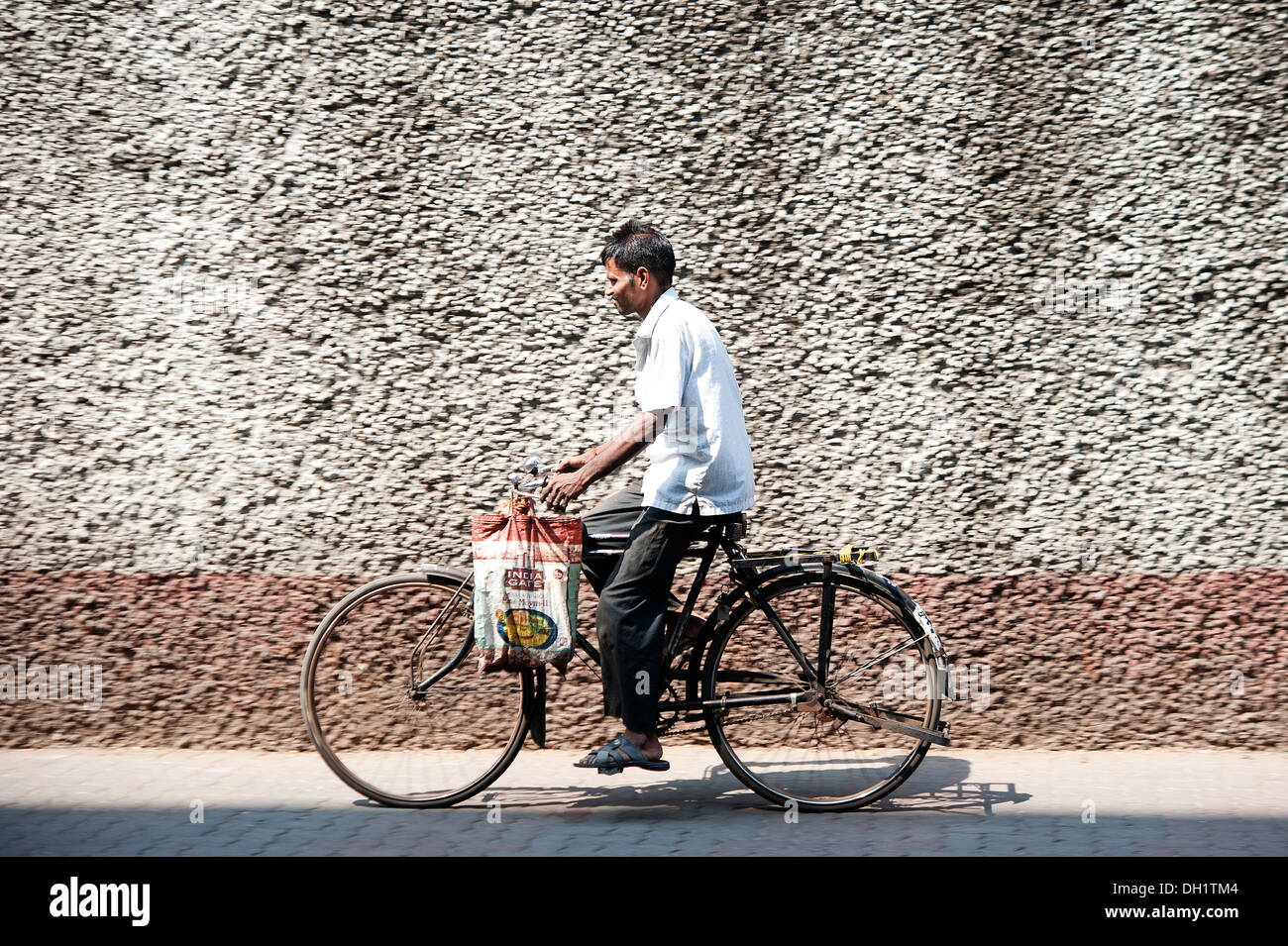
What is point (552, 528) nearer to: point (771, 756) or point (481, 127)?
point (771, 756)

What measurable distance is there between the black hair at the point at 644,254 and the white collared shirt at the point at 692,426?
0.13 meters

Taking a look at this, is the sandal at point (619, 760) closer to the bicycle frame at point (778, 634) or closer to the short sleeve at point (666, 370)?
the bicycle frame at point (778, 634)

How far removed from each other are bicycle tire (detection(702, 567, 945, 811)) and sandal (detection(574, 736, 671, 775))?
276 mm

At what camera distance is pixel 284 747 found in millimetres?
5254

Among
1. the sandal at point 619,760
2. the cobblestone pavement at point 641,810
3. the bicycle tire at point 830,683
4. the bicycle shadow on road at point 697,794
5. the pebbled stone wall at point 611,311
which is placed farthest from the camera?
the pebbled stone wall at point 611,311

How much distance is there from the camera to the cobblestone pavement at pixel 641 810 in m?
4.02

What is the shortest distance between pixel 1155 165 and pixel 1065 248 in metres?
0.53

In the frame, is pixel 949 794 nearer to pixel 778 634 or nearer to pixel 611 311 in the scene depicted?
pixel 778 634

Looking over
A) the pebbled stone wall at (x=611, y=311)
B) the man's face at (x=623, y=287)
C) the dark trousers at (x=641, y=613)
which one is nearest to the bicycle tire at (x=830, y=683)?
the dark trousers at (x=641, y=613)

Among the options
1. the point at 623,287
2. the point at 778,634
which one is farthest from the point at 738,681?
the point at 623,287

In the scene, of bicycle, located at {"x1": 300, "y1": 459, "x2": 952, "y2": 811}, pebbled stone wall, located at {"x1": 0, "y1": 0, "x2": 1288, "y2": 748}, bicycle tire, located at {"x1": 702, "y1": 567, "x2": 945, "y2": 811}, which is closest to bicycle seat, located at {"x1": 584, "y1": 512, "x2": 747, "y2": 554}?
bicycle, located at {"x1": 300, "y1": 459, "x2": 952, "y2": 811}

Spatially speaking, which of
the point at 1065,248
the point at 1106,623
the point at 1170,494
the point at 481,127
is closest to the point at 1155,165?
the point at 1065,248

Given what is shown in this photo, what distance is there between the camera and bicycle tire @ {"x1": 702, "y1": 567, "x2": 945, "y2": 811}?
172 inches

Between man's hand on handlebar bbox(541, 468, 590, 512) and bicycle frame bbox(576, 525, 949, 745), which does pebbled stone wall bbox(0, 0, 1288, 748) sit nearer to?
bicycle frame bbox(576, 525, 949, 745)
